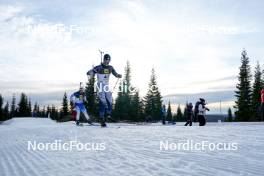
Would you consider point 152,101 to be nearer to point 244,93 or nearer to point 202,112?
point 244,93

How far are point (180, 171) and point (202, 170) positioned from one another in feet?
0.62

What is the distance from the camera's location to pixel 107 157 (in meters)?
4.21

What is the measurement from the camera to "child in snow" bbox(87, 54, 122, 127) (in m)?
12.3

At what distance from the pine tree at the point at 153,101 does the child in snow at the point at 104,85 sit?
60.2m

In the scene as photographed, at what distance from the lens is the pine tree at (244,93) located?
5984 cm

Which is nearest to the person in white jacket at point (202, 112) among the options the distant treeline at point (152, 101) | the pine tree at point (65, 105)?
the distant treeline at point (152, 101)

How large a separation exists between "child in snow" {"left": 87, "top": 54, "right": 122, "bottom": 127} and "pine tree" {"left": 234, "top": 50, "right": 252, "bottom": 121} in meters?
50.3

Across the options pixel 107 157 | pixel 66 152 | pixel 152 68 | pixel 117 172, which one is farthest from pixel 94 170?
pixel 152 68

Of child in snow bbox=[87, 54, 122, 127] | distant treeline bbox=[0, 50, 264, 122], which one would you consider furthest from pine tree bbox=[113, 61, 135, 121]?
child in snow bbox=[87, 54, 122, 127]

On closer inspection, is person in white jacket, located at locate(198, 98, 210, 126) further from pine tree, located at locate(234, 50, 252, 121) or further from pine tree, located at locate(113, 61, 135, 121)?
pine tree, located at locate(113, 61, 135, 121)

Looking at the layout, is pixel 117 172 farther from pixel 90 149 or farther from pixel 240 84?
pixel 240 84

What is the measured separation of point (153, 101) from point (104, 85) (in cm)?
6250

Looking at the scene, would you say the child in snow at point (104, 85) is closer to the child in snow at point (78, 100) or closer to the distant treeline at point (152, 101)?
the child in snow at point (78, 100)

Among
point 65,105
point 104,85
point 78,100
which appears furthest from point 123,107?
point 104,85
